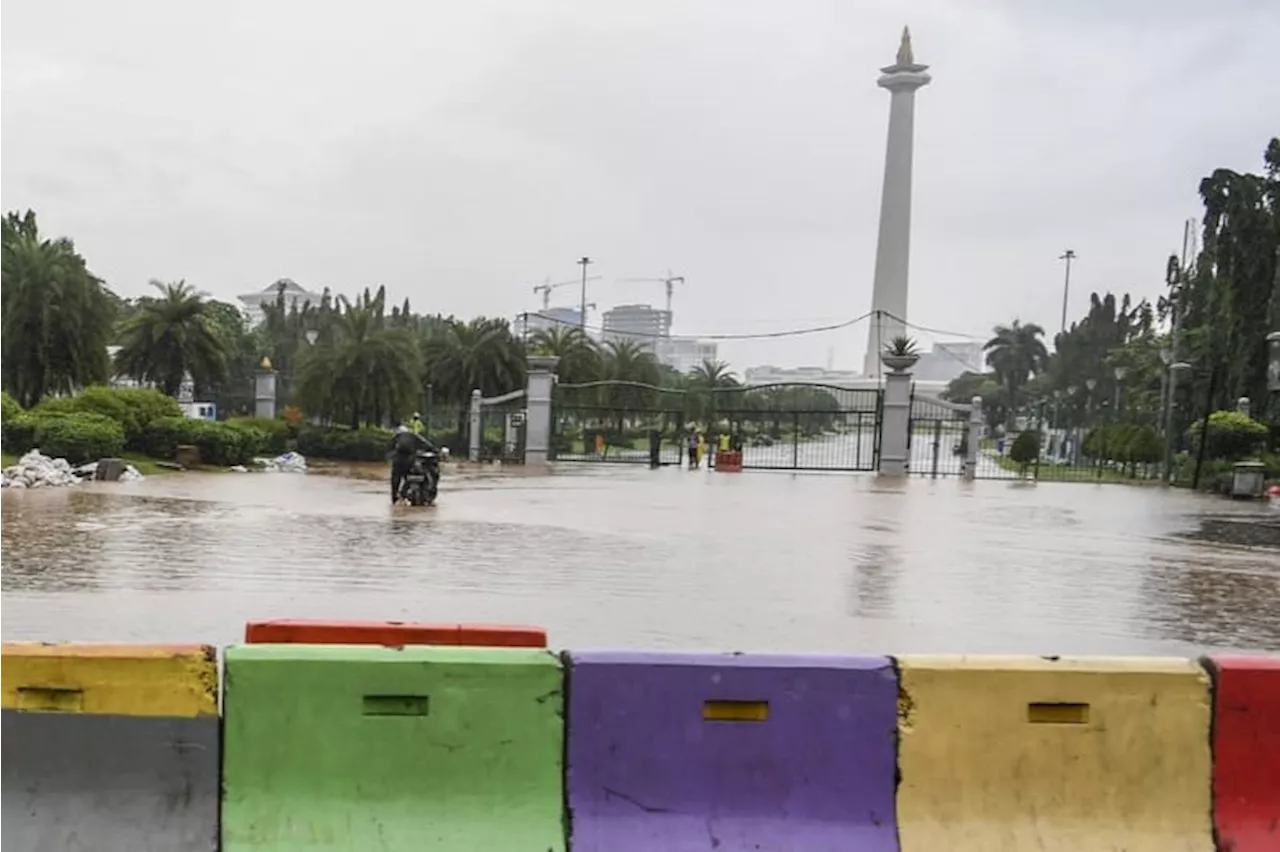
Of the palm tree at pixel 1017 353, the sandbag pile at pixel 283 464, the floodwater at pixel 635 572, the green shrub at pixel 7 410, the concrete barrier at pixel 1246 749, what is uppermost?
the palm tree at pixel 1017 353

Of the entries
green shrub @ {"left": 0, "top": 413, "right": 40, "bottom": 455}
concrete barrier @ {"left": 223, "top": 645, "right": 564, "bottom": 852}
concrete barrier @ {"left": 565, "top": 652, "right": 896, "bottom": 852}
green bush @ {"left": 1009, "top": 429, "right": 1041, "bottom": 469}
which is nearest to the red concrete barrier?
concrete barrier @ {"left": 223, "top": 645, "right": 564, "bottom": 852}

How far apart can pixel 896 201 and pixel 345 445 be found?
227ft

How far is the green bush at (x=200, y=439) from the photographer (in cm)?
2573

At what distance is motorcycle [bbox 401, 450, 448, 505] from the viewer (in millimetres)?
17469

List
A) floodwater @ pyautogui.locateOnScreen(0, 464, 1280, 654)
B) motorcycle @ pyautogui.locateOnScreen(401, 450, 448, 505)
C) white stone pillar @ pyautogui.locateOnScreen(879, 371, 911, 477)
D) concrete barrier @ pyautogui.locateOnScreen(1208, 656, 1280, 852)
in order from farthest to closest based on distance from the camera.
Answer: white stone pillar @ pyautogui.locateOnScreen(879, 371, 911, 477) → motorcycle @ pyautogui.locateOnScreen(401, 450, 448, 505) → floodwater @ pyautogui.locateOnScreen(0, 464, 1280, 654) → concrete barrier @ pyautogui.locateOnScreen(1208, 656, 1280, 852)

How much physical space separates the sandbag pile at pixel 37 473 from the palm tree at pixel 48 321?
8.97 metres

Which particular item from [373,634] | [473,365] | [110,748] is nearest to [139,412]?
[473,365]

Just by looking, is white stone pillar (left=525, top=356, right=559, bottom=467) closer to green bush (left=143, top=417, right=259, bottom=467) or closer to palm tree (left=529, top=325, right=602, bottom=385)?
green bush (left=143, top=417, right=259, bottom=467)

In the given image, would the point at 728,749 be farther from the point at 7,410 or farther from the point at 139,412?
the point at 139,412

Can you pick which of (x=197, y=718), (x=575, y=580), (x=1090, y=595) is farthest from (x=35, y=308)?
(x=197, y=718)

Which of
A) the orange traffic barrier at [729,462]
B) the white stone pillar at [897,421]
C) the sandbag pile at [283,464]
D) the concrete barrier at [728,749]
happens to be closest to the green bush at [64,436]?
the sandbag pile at [283,464]

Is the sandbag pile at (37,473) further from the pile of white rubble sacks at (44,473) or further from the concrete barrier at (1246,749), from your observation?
the concrete barrier at (1246,749)

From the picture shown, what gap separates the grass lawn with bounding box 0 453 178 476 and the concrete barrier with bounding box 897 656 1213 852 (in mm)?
21812

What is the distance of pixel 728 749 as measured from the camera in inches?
142
